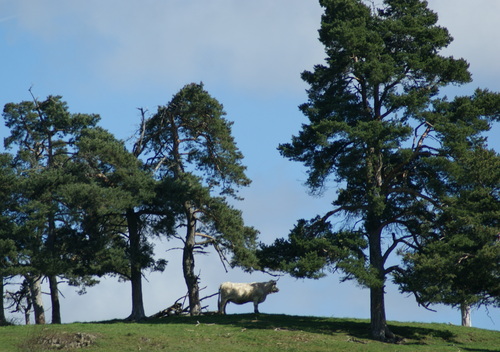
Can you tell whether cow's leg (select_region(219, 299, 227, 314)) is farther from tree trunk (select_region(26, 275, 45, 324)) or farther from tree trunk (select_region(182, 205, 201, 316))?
tree trunk (select_region(26, 275, 45, 324))

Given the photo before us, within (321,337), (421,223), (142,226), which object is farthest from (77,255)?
(421,223)

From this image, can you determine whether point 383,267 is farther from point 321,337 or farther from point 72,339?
point 72,339

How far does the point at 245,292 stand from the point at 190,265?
3.61m

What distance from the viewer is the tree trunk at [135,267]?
49.4 metres

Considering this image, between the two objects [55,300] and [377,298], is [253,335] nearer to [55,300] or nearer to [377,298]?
[377,298]

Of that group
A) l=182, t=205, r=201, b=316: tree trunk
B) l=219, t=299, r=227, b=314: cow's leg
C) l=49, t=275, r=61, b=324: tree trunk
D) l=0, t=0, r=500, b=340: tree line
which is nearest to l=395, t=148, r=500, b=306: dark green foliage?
l=0, t=0, r=500, b=340: tree line

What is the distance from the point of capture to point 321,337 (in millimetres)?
40438

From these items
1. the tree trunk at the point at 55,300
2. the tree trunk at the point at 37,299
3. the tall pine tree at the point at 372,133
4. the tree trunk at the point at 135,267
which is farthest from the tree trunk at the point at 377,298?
the tree trunk at the point at 37,299

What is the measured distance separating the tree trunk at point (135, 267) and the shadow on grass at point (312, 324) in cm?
252

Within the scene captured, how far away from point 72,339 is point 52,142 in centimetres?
2182

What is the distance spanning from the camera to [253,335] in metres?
40.1

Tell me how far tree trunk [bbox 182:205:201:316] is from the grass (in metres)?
4.13

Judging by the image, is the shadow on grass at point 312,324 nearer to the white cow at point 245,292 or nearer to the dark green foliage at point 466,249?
the white cow at point 245,292

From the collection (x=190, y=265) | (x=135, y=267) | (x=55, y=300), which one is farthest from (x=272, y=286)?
(x=55, y=300)
